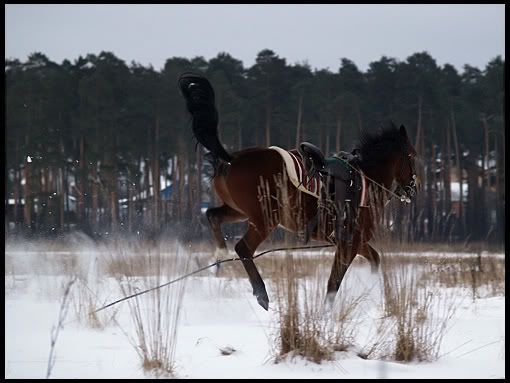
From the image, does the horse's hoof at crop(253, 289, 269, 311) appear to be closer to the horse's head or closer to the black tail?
the black tail

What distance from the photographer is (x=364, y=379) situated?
17.5 ft

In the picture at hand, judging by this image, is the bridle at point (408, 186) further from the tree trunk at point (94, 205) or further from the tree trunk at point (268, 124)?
the tree trunk at point (268, 124)

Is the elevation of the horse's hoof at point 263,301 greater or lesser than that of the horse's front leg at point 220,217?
lesser

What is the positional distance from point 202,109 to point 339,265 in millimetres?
2431

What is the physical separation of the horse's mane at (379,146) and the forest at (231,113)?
22535 millimetres

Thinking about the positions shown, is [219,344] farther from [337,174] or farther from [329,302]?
[337,174]

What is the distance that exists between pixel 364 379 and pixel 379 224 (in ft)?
4.74

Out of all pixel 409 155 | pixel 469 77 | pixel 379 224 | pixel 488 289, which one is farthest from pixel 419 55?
pixel 379 224

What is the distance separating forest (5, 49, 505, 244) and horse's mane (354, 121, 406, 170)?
73.9 feet

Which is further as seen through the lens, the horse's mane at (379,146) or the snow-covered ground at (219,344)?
the horse's mane at (379,146)

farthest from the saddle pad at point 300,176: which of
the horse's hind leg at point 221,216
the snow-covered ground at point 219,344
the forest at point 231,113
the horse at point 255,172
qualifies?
the forest at point 231,113

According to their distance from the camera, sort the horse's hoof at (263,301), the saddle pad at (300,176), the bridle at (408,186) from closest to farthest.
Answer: the horse's hoof at (263,301) → the saddle pad at (300,176) → the bridle at (408,186)

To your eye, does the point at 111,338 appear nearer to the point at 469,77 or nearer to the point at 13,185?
the point at 13,185

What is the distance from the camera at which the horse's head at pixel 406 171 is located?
8.79 m
